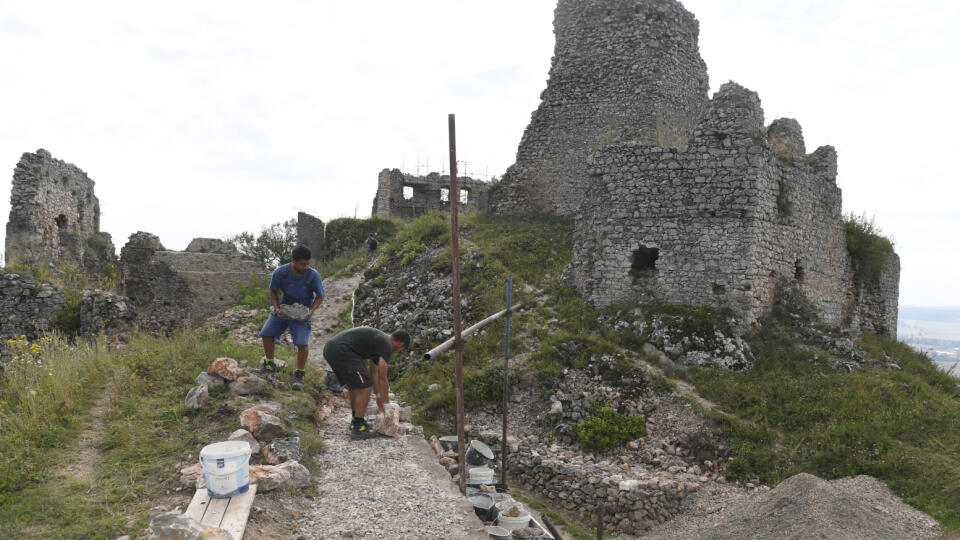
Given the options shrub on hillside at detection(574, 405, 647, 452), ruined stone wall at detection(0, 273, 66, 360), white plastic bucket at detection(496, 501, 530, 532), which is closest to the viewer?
white plastic bucket at detection(496, 501, 530, 532)

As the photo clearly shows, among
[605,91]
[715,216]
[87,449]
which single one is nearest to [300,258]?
[87,449]

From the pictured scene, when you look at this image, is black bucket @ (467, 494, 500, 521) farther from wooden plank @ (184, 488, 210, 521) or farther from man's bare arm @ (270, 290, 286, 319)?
man's bare arm @ (270, 290, 286, 319)

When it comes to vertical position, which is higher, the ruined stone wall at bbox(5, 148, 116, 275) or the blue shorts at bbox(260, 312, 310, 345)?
the ruined stone wall at bbox(5, 148, 116, 275)

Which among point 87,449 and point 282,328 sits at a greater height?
point 282,328

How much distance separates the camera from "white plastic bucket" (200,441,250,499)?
4.53m

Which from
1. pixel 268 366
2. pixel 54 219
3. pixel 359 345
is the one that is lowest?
pixel 268 366

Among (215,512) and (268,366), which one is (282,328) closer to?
(268,366)

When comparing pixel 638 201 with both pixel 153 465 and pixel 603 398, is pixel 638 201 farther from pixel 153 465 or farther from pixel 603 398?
pixel 153 465

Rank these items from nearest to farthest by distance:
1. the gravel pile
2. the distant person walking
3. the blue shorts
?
the gravel pile < the blue shorts < the distant person walking

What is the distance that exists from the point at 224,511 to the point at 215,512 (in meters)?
0.07

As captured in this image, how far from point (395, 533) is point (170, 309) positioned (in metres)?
13.4

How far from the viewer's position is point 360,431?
23.7 ft

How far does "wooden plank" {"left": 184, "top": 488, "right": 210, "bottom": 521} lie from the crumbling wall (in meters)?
11.6

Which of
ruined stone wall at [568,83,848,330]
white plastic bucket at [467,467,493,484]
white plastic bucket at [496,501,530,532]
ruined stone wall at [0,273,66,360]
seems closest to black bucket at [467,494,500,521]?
white plastic bucket at [496,501,530,532]
